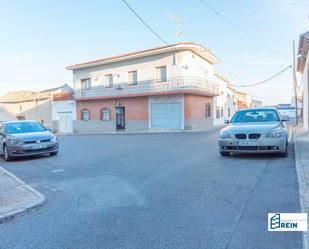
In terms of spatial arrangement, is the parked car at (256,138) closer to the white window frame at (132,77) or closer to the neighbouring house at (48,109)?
the white window frame at (132,77)

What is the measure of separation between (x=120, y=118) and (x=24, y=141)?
20.2 m

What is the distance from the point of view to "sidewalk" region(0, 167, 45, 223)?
453 cm

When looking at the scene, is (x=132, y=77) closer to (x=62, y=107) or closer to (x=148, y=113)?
(x=148, y=113)

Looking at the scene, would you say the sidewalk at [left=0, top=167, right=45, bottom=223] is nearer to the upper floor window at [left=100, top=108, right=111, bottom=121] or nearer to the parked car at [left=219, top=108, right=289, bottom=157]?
the parked car at [left=219, top=108, right=289, bottom=157]

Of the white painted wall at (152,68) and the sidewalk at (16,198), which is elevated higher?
the white painted wall at (152,68)

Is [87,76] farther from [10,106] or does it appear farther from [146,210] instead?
[146,210]

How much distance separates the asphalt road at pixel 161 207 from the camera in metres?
3.39

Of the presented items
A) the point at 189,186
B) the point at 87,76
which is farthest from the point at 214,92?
the point at 189,186

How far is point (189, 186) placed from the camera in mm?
5734

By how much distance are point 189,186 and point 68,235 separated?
277 cm

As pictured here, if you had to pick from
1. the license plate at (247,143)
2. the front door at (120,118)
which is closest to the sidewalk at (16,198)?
the license plate at (247,143)

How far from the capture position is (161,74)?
27.3 m

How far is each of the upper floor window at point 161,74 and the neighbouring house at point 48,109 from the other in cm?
1225

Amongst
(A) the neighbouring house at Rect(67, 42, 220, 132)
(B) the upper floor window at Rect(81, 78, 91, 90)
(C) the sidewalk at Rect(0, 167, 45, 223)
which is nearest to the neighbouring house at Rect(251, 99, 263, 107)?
(A) the neighbouring house at Rect(67, 42, 220, 132)
